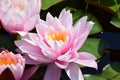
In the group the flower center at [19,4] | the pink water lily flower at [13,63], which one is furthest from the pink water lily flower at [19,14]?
the pink water lily flower at [13,63]

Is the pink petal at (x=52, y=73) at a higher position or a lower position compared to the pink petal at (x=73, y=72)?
lower

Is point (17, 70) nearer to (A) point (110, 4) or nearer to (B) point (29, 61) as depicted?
(B) point (29, 61)

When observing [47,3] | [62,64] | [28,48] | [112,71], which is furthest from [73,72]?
[47,3]

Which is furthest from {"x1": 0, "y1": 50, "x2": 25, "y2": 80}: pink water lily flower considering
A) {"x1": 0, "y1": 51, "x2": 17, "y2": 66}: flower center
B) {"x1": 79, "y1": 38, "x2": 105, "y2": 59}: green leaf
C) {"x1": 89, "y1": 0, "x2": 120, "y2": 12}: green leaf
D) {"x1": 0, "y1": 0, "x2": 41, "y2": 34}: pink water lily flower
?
{"x1": 89, "y1": 0, "x2": 120, "y2": 12}: green leaf

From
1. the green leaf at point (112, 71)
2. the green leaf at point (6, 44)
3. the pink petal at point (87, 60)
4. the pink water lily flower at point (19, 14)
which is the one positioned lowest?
the green leaf at point (112, 71)

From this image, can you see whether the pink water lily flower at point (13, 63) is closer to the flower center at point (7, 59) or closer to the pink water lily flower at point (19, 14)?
the flower center at point (7, 59)

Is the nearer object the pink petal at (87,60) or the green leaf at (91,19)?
the pink petal at (87,60)

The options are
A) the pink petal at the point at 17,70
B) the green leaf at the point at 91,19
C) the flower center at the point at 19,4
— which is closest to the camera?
the pink petal at the point at 17,70

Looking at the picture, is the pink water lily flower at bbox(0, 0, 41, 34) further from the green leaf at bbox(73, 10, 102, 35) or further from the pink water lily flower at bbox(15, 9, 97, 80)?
the green leaf at bbox(73, 10, 102, 35)
